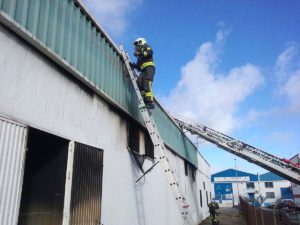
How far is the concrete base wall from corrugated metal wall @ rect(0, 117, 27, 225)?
21 cm

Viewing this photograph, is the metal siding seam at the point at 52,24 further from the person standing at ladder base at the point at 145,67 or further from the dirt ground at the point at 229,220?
the dirt ground at the point at 229,220

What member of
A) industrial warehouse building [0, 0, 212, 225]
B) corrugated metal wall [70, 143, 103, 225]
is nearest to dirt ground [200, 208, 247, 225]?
industrial warehouse building [0, 0, 212, 225]

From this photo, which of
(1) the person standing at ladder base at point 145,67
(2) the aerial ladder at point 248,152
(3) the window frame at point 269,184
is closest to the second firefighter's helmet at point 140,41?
(1) the person standing at ladder base at point 145,67

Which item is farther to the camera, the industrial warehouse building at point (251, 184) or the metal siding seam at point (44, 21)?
the industrial warehouse building at point (251, 184)

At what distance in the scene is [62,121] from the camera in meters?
4.18

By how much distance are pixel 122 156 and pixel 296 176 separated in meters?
16.3

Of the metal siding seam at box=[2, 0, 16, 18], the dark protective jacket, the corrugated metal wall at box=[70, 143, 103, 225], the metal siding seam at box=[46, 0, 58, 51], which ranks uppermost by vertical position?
the dark protective jacket

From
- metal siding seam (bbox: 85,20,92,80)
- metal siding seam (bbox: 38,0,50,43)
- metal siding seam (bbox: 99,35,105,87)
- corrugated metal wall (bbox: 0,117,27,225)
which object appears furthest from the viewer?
metal siding seam (bbox: 99,35,105,87)

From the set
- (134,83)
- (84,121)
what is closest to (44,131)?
(84,121)

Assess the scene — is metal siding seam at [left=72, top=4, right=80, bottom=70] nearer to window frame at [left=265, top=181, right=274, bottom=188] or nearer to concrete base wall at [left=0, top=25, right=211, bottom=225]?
concrete base wall at [left=0, top=25, right=211, bottom=225]

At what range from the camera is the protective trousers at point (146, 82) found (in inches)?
287

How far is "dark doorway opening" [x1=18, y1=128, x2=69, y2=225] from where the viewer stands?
4002 mm

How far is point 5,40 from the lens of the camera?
323 cm

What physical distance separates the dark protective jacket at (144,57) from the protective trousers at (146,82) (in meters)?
0.12
